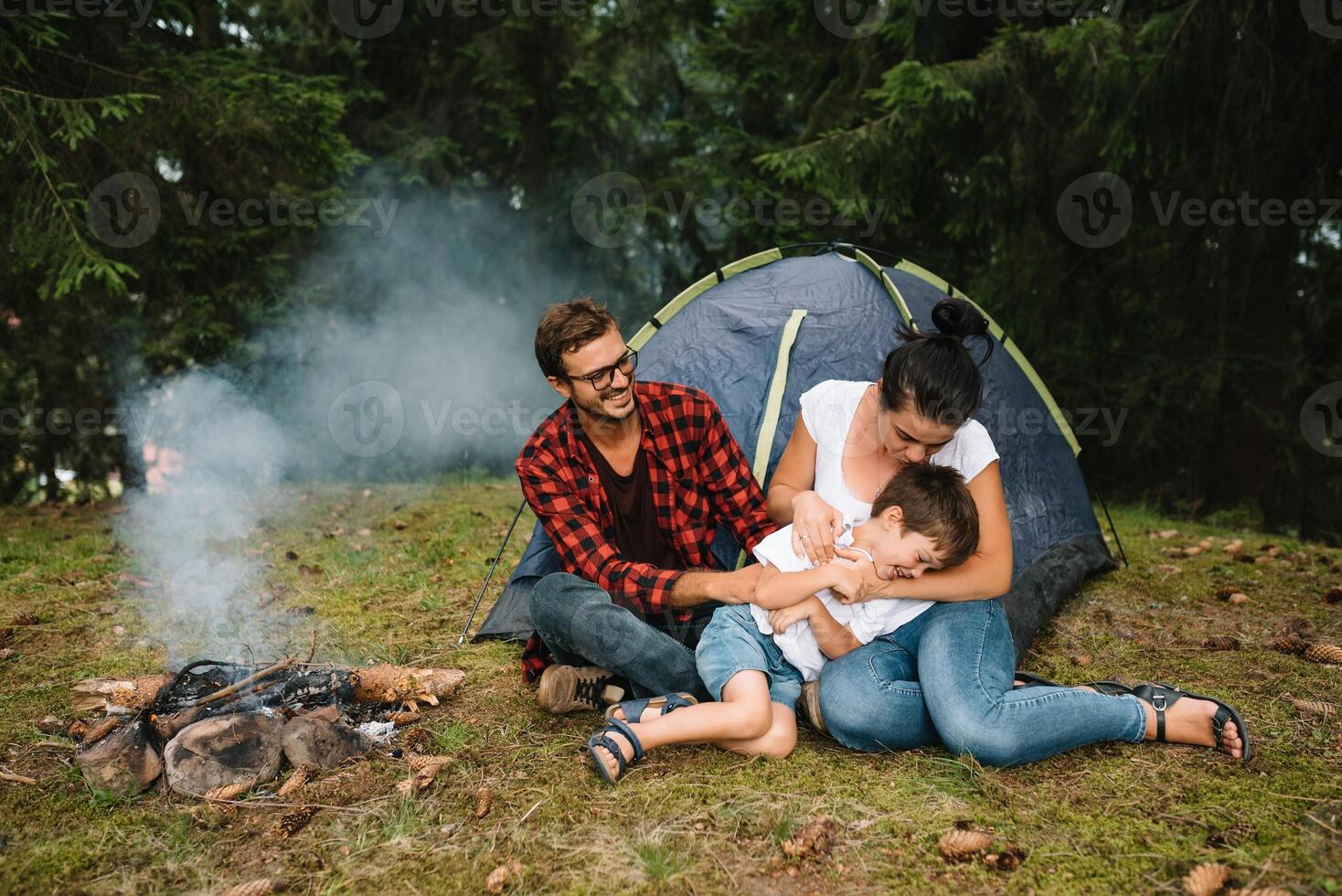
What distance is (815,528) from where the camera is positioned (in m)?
2.47

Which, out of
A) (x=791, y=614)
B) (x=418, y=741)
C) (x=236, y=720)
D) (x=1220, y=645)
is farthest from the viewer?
(x=1220, y=645)

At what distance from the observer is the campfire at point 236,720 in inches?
89.0

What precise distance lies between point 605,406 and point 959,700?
1.30 m

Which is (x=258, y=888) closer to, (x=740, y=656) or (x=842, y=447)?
(x=740, y=656)

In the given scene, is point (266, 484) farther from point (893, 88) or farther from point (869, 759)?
point (869, 759)

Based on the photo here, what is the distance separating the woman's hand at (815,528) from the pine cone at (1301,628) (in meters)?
2.16

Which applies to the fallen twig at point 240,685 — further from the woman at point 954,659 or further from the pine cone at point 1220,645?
the pine cone at point 1220,645

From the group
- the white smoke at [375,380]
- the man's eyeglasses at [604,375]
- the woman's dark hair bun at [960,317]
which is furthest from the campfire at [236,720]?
the white smoke at [375,380]

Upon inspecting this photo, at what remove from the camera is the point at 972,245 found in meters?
7.43

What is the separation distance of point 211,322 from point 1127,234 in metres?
7.22

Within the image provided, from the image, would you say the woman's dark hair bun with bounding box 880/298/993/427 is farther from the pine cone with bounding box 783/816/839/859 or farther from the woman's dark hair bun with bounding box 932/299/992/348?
the pine cone with bounding box 783/816/839/859

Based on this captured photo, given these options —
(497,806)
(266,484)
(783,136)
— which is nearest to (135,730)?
(497,806)

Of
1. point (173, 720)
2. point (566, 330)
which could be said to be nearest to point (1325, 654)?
point (566, 330)

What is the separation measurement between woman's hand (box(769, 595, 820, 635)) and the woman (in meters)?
0.14
